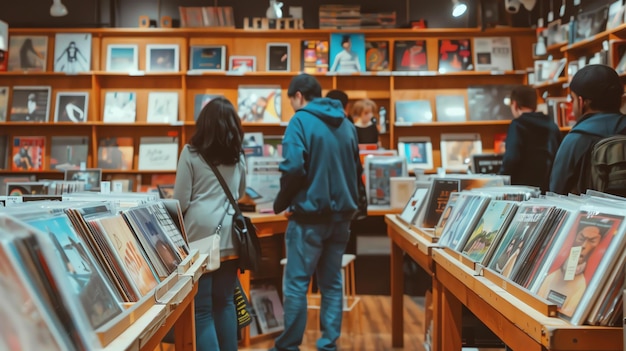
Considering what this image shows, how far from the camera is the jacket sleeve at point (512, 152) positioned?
12.8 ft

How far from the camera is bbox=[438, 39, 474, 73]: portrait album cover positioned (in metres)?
6.53

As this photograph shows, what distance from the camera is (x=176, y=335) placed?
6.85 feet

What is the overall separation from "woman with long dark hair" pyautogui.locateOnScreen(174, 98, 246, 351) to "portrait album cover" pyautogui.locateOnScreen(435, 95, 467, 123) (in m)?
4.11

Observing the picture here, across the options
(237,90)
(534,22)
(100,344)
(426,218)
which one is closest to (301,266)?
(426,218)

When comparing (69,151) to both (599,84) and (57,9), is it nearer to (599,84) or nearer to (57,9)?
(57,9)

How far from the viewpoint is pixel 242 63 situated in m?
6.51

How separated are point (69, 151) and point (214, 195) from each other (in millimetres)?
4329

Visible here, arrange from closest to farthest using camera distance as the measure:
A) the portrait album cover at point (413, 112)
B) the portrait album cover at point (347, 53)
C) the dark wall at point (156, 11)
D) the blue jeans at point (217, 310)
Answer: the blue jeans at point (217, 310) < the portrait album cover at point (347, 53) < the portrait album cover at point (413, 112) < the dark wall at point (156, 11)

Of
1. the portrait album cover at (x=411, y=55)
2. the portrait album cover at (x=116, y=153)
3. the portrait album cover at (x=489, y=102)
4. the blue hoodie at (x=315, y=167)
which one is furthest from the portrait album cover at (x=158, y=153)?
the blue hoodie at (x=315, y=167)

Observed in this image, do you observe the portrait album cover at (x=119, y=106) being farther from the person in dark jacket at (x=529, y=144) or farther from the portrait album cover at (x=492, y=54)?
the person in dark jacket at (x=529, y=144)

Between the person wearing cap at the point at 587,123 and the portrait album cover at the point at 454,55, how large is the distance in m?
4.08

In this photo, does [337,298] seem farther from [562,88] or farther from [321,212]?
[562,88]

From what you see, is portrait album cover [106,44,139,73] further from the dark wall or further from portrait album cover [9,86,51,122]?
portrait album cover [9,86,51,122]

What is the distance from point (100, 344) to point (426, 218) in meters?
2.08
